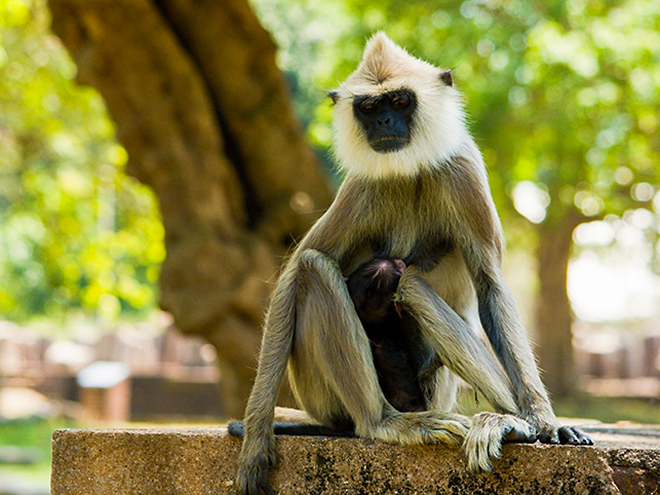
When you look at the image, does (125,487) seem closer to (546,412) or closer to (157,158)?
(546,412)

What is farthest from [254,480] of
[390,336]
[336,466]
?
[390,336]

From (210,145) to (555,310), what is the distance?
12.4 m

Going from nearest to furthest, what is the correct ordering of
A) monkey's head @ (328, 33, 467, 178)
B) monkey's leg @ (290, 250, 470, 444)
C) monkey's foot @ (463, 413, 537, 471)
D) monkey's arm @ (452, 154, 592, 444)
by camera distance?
1. monkey's foot @ (463, 413, 537, 471)
2. monkey's leg @ (290, 250, 470, 444)
3. monkey's arm @ (452, 154, 592, 444)
4. monkey's head @ (328, 33, 467, 178)

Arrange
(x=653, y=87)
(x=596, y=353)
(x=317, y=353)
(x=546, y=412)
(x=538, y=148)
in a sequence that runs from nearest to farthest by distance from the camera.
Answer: (x=546, y=412)
(x=317, y=353)
(x=653, y=87)
(x=538, y=148)
(x=596, y=353)

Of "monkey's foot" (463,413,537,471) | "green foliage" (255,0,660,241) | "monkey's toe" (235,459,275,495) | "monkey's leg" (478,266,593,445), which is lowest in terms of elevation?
A: "monkey's toe" (235,459,275,495)

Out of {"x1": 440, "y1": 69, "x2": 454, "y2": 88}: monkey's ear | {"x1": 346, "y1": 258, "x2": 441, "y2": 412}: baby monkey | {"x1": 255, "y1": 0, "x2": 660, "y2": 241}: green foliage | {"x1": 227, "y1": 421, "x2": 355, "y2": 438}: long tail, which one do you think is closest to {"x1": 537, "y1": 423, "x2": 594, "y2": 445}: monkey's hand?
{"x1": 346, "y1": 258, "x2": 441, "y2": 412}: baby monkey

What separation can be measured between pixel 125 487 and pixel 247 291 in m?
4.51

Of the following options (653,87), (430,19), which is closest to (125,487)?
(653,87)

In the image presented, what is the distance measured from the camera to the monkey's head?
3.69m

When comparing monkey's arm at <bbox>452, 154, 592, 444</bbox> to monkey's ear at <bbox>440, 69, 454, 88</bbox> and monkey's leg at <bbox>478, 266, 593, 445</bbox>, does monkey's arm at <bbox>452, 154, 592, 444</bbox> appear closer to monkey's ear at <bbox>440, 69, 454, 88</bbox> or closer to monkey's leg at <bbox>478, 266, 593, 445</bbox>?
monkey's leg at <bbox>478, 266, 593, 445</bbox>

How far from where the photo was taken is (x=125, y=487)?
3.67 meters

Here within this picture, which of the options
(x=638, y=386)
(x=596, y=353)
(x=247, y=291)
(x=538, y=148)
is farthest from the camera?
(x=596, y=353)

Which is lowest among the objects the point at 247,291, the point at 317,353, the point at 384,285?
the point at 317,353

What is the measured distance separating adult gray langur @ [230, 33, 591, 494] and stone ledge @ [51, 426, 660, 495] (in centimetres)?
9
